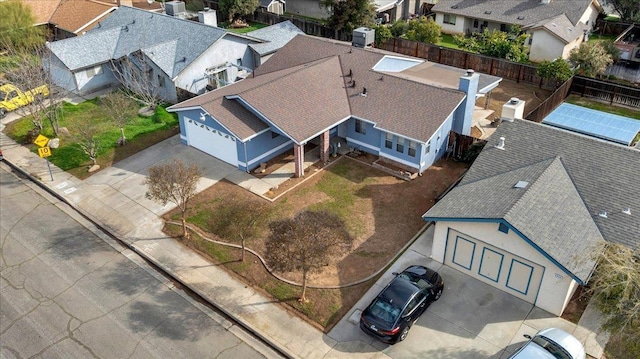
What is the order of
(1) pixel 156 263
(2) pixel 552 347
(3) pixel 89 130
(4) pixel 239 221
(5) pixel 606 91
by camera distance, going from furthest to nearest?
(5) pixel 606 91 → (3) pixel 89 130 → (4) pixel 239 221 → (1) pixel 156 263 → (2) pixel 552 347

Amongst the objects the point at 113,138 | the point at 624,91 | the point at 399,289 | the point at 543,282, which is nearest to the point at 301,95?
the point at 113,138

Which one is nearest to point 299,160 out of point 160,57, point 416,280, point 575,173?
point 416,280

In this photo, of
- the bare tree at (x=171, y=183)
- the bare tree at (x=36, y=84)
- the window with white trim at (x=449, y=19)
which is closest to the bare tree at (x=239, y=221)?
the bare tree at (x=171, y=183)

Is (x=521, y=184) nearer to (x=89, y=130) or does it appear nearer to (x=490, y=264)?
(x=490, y=264)

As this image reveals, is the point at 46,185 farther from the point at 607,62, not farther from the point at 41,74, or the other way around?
the point at 607,62

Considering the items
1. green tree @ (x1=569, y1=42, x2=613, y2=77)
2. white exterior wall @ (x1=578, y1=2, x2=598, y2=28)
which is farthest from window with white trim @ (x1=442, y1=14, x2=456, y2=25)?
green tree @ (x1=569, y1=42, x2=613, y2=77)

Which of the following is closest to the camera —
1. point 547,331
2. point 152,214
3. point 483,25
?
point 547,331
